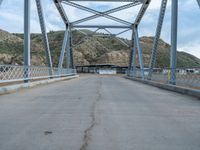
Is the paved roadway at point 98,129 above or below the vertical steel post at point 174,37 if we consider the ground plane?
below

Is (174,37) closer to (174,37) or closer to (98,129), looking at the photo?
(174,37)

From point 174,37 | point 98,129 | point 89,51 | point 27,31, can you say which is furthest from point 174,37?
point 89,51

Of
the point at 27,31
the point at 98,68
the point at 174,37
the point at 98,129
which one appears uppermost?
the point at 27,31

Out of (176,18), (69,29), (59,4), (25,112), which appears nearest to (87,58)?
(69,29)

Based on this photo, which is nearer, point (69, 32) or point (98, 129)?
point (98, 129)

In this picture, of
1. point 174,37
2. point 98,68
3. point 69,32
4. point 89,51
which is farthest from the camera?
point 89,51

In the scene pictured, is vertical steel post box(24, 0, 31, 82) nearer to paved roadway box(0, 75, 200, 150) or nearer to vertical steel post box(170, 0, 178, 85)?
vertical steel post box(170, 0, 178, 85)

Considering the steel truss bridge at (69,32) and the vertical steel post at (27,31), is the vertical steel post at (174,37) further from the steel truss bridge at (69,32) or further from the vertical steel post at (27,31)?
the vertical steel post at (27,31)

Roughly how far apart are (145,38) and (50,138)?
16219 centimetres

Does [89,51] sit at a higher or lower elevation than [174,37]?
higher

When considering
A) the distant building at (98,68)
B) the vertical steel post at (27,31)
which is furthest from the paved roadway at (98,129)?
the distant building at (98,68)

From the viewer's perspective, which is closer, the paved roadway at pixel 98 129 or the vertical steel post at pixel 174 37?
the paved roadway at pixel 98 129

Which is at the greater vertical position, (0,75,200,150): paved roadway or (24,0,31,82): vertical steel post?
(24,0,31,82): vertical steel post

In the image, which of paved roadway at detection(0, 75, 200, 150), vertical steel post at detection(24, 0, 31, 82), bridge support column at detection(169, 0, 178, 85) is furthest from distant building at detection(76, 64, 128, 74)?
paved roadway at detection(0, 75, 200, 150)
